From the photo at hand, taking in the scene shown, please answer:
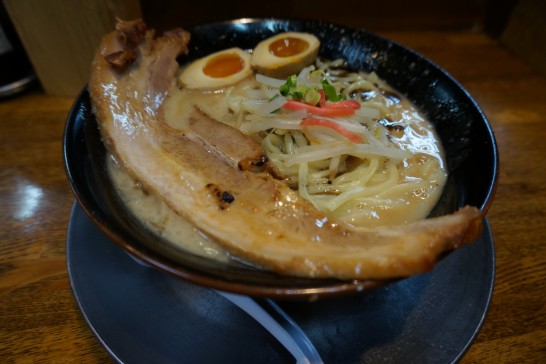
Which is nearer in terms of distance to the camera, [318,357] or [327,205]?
[318,357]

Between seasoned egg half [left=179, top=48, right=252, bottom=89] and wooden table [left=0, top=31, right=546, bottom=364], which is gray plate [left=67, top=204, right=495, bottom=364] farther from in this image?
seasoned egg half [left=179, top=48, right=252, bottom=89]

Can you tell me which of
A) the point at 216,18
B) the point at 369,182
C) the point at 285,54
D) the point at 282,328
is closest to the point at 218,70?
the point at 285,54

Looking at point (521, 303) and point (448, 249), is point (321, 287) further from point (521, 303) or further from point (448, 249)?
point (521, 303)

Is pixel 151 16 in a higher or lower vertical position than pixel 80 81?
higher

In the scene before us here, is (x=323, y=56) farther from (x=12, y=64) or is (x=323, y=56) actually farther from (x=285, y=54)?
(x=12, y=64)

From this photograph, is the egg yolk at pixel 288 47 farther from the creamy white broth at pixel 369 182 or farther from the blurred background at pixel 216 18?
the blurred background at pixel 216 18

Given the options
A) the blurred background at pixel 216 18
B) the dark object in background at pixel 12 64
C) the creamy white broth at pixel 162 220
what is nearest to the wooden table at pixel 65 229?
the dark object in background at pixel 12 64

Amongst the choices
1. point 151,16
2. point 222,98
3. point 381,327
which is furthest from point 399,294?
point 151,16
